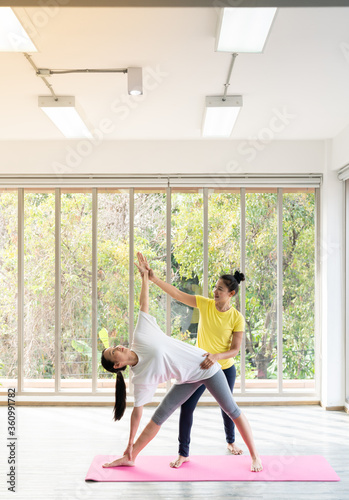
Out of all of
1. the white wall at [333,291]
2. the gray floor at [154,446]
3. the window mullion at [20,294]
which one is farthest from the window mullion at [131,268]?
the white wall at [333,291]

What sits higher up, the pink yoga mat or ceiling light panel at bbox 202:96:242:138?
ceiling light panel at bbox 202:96:242:138

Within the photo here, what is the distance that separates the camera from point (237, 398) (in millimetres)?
5113

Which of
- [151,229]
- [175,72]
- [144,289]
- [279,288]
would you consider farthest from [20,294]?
[175,72]

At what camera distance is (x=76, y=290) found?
206 inches

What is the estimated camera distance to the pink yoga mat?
319cm

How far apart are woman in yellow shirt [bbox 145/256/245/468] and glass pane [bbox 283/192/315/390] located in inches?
71.0

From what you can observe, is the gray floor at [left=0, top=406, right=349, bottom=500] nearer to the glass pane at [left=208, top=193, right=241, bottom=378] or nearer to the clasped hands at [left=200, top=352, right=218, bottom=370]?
the clasped hands at [left=200, top=352, right=218, bottom=370]

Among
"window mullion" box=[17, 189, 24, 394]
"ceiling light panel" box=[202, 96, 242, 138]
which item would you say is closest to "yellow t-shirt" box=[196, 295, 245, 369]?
"ceiling light panel" box=[202, 96, 242, 138]

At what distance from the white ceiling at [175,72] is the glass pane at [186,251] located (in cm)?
75

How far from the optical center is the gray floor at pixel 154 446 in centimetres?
300

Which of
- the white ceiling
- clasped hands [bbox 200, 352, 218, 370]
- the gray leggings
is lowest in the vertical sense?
the gray leggings

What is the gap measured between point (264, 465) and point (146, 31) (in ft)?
9.15

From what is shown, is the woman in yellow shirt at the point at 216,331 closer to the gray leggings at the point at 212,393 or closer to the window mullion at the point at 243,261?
the gray leggings at the point at 212,393

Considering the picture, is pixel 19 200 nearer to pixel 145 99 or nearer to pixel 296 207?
pixel 145 99
